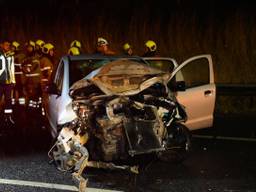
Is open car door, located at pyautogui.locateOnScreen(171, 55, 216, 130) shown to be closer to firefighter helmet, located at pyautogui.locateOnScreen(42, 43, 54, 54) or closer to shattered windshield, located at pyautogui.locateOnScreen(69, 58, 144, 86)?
shattered windshield, located at pyautogui.locateOnScreen(69, 58, 144, 86)

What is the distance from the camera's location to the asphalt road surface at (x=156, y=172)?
6539mm

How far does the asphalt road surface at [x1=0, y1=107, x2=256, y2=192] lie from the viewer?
6539mm

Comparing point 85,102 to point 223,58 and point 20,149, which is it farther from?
point 223,58

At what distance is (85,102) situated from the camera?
21.2ft

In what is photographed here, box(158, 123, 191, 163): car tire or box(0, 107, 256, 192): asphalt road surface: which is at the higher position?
box(158, 123, 191, 163): car tire

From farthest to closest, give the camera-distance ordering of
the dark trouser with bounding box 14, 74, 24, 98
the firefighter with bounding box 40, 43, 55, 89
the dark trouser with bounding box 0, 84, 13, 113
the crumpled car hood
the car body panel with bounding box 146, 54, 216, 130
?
the dark trouser with bounding box 14, 74, 24, 98 < the firefighter with bounding box 40, 43, 55, 89 < the dark trouser with bounding box 0, 84, 13, 113 < the car body panel with bounding box 146, 54, 216, 130 < the crumpled car hood

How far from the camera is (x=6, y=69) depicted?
1028 cm

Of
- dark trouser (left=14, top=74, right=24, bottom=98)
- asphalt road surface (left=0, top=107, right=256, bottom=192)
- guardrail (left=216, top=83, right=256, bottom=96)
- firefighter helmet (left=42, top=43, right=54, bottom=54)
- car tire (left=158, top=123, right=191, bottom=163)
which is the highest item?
firefighter helmet (left=42, top=43, right=54, bottom=54)

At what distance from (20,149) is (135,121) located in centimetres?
305

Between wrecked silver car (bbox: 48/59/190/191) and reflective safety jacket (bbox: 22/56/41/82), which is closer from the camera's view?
wrecked silver car (bbox: 48/59/190/191)

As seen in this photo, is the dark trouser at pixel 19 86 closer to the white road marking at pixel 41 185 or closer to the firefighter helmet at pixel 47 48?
the firefighter helmet at pixel 47 48

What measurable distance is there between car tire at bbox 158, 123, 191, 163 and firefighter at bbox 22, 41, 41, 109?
523 cm

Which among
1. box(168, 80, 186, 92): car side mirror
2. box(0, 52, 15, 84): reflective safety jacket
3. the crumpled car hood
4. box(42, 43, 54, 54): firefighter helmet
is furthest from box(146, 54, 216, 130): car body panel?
box(42, 43, 54, 54): firefighter helmet

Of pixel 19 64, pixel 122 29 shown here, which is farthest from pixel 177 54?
pixel 19 64
